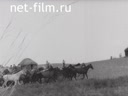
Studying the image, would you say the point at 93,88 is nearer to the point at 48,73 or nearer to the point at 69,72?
the point at 69,72

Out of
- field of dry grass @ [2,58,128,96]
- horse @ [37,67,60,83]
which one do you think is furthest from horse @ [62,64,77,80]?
field of dry grass @ [2,58,128,96]

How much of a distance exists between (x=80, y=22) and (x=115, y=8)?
27.6 inches

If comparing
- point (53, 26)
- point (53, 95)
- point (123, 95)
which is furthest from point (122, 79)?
point (53, 26)

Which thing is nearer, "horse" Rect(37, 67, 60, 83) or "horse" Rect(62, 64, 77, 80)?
"horse" Rect(62, 64, 77, 80)

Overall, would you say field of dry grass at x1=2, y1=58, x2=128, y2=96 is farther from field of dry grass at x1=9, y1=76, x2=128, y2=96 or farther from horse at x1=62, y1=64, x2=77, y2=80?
horse at x1=62, y1=64, x2=77, y2=80

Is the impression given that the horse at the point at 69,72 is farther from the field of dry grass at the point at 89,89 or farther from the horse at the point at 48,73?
the field of dry grass at the point at 89,89

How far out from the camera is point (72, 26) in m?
3.90

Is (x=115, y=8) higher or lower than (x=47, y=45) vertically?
higher

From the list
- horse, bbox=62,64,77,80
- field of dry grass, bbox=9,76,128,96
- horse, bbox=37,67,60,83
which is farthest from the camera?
horse, bbox=37,67,60,83

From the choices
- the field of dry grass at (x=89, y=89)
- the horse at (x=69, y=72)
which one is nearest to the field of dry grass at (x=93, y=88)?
the field of dry grass at (x=89, y=89)

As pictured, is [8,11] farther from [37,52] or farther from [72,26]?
[72,26]

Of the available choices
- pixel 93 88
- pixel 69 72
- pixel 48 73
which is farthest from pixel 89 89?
pixel 48 73

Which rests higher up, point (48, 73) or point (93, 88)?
point (48, 73)

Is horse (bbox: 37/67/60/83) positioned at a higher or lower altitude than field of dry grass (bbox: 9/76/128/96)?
higher
